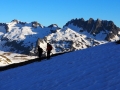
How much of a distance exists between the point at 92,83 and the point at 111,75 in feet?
4.00

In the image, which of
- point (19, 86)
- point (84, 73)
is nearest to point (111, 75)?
point (84, 73)

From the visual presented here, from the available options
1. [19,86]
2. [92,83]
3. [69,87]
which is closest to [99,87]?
[92,83]

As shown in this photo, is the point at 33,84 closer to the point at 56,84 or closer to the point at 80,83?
the point at 56,84

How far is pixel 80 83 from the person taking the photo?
16.0 metres

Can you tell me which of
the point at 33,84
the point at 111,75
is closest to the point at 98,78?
the point at 111,75

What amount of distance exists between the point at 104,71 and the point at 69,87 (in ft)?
8.50

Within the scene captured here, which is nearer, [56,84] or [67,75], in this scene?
[56,84]

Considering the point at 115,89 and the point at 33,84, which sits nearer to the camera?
the point at 115,89

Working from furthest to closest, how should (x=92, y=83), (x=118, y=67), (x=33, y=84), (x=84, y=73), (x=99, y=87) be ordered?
1. (x=33, y=84)
2. (x=84, y=73)
3. (x=118, y=67)
4. (x=92, y=83)
5. (x=99, y=87)

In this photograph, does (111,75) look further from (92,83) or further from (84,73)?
(84,73)

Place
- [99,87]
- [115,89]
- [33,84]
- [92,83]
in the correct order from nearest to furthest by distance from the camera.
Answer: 1. [115,89]
2. [99,87]
3. [92,83]
4. [33,84]

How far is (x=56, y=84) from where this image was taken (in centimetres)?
1741

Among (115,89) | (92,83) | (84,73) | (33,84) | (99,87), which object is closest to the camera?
(115,89)

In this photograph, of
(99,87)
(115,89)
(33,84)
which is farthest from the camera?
(33,84)
